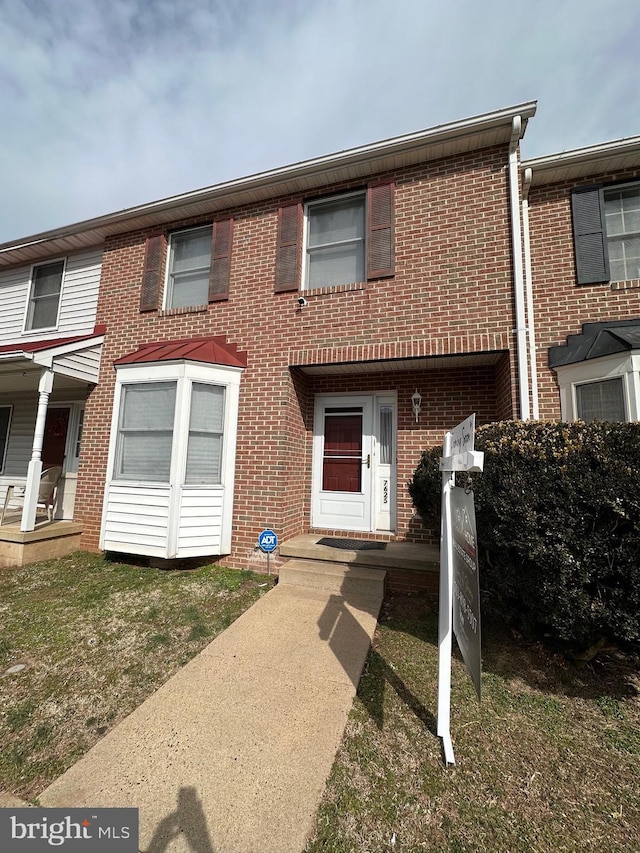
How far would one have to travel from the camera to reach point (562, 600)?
9.05ft

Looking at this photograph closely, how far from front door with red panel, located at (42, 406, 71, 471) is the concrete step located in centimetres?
615

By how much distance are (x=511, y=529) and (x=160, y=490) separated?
4755mm

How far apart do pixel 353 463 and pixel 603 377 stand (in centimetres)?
367

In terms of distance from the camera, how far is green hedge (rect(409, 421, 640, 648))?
2682 mm

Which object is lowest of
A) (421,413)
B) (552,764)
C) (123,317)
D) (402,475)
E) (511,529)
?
(552,764)

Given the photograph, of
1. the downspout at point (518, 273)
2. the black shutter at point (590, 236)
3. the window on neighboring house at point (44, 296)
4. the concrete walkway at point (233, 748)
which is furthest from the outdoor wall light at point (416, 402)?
the window on neighboring house at point (44, 296)

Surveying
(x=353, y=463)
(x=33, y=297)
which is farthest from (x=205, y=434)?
(x=33, y=297)

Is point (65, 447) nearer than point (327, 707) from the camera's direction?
No

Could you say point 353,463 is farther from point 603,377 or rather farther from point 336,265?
point 603,377

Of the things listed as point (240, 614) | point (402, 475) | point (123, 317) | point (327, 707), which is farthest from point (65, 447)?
point (327, 707)

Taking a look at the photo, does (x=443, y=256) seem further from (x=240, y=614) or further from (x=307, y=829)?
(x=307, y=829)

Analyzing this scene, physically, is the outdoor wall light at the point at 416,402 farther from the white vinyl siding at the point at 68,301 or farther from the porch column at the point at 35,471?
the white vinyl siding at the point at 68,301

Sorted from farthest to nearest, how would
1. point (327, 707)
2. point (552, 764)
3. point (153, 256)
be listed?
1. point (153, 256)
2. point (327, 707)
3. point (552, 764)

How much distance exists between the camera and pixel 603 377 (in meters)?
→ 4.64
